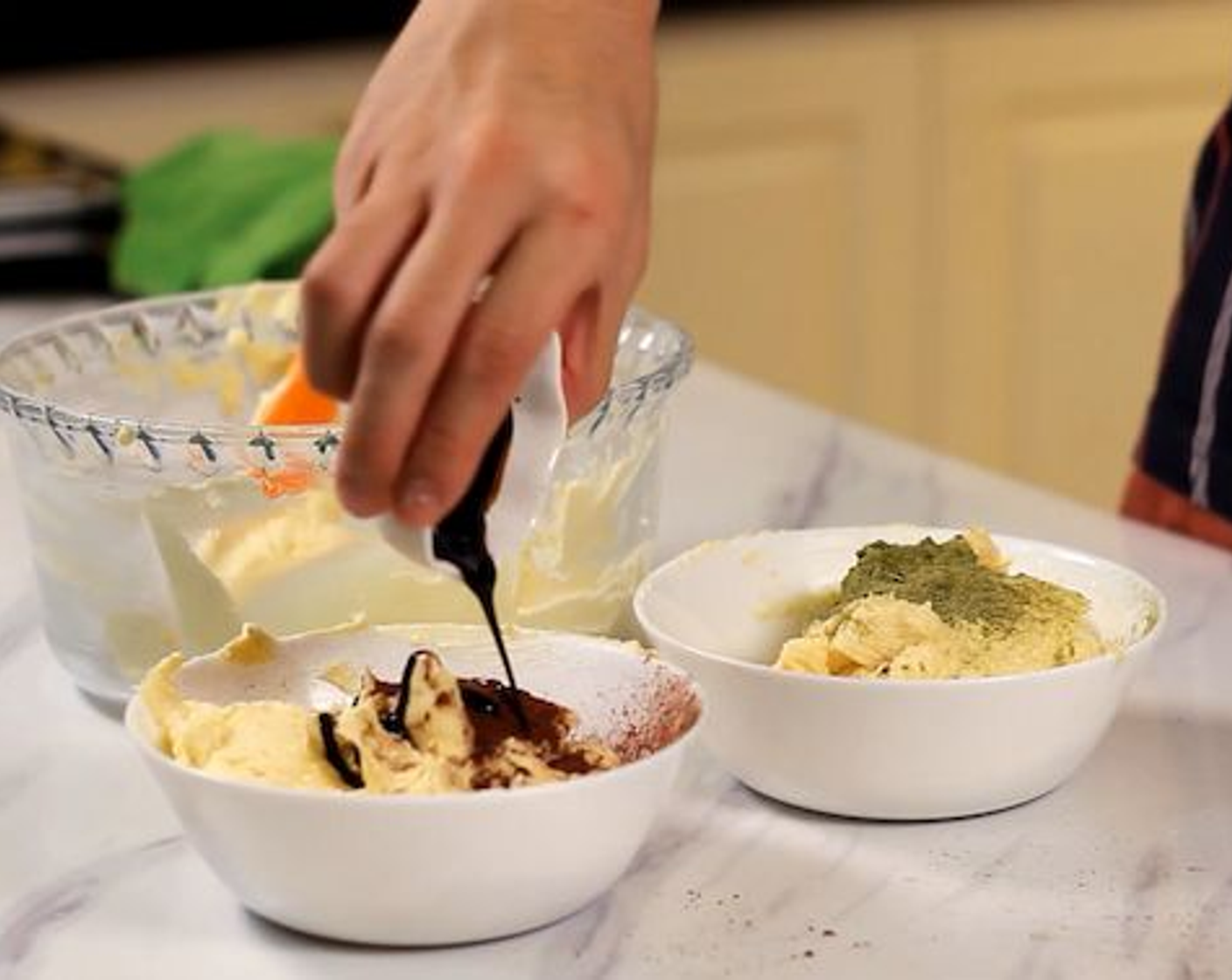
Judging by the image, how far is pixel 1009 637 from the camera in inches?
38.3

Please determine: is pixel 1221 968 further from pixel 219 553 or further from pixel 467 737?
pixel 219 553

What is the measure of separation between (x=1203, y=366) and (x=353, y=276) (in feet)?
2.37

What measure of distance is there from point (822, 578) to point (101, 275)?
1.01m

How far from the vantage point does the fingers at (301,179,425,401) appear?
0.82 meters

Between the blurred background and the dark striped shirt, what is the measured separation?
1.10 m

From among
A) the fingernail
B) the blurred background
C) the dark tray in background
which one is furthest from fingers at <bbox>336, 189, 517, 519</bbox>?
the blurred background

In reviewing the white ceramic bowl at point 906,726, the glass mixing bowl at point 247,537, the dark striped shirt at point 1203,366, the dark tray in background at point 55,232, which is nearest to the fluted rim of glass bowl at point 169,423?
the glass mixing bowl at point 247,537

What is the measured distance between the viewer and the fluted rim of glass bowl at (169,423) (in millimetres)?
1054

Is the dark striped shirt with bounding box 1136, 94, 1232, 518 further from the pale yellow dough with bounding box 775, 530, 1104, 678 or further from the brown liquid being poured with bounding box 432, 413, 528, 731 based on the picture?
the brown liquid being poured with bounding box 432, 413, 528, 731

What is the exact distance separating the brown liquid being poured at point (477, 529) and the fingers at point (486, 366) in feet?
0.16

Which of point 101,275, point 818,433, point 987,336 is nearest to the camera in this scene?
point 818,433

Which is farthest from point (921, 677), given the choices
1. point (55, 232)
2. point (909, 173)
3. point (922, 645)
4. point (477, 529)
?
point (909, 173)

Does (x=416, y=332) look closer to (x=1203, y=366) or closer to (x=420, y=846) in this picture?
(x=420, y=846)

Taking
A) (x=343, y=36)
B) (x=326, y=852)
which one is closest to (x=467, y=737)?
(x=326, y=852)
